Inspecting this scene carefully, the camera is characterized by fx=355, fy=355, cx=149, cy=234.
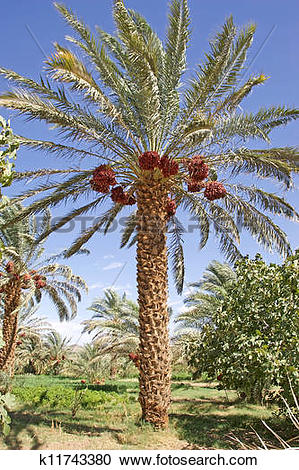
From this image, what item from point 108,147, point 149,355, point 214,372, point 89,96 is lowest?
point 214,372

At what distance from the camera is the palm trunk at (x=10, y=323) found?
14.6m

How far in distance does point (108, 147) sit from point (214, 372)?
6810mm

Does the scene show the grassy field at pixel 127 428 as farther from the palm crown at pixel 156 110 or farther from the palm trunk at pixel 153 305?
the palm crown at pixel 156 110

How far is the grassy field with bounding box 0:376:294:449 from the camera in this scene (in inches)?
273

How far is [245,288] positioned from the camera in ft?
29.6

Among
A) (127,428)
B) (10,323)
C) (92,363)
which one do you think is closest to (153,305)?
(127,428)

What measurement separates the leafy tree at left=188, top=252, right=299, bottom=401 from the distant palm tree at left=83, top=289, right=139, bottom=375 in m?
8.32

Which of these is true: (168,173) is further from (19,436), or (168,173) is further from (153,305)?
(19,436)

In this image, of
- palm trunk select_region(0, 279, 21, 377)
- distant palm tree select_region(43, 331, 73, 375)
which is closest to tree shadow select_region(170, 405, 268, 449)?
palm trunk select_region(0, 279, 21, 377)

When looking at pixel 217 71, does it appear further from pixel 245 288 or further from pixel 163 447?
pixel 163 447

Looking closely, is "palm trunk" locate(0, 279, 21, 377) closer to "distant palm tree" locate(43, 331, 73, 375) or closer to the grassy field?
the grassy field

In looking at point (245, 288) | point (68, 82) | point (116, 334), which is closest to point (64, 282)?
point (116, 334)

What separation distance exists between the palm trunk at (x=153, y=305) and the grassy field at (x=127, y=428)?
60 cm

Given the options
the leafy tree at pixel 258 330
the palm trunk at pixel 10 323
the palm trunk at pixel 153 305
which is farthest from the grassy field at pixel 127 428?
the palm trunk at pixel 10 323
